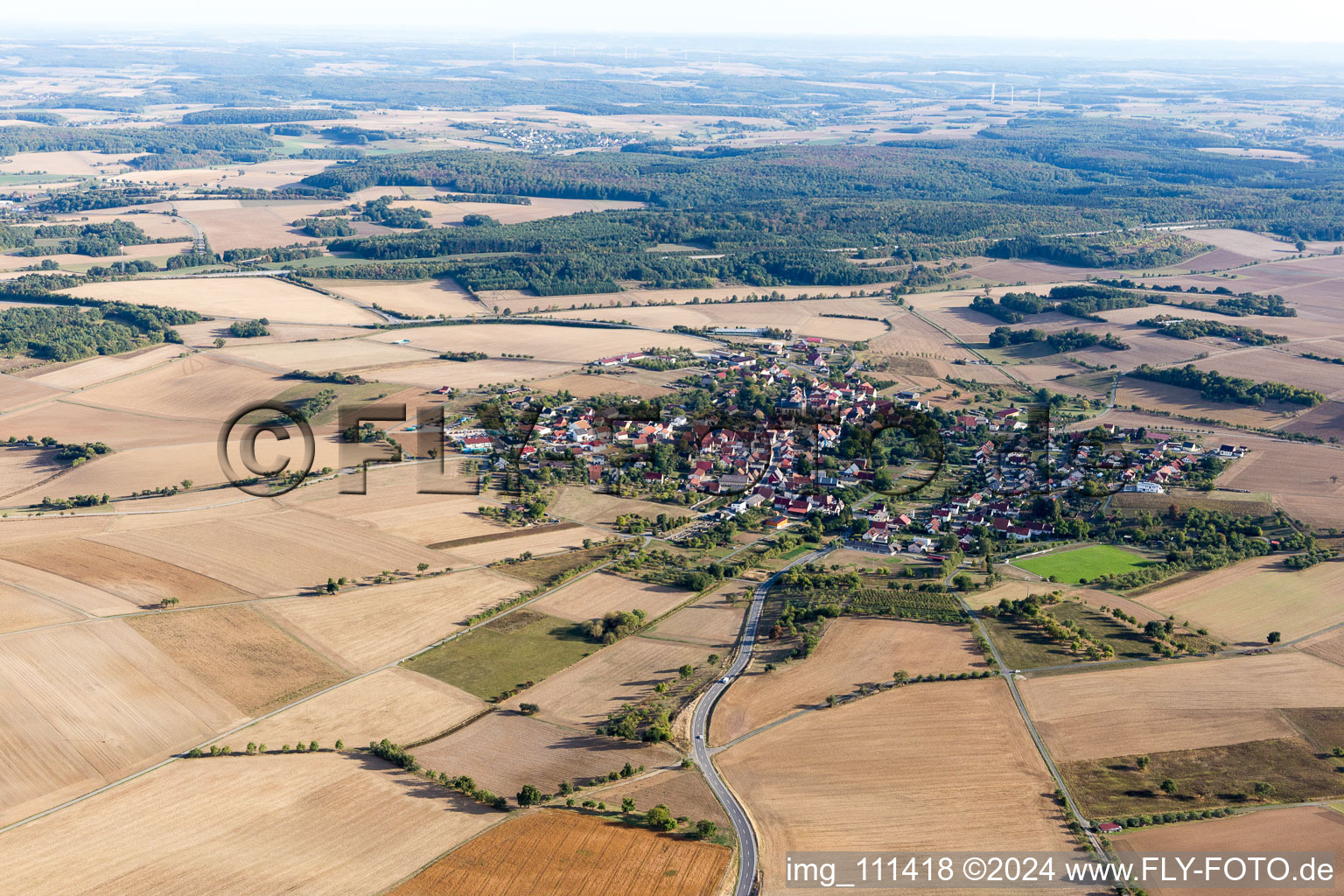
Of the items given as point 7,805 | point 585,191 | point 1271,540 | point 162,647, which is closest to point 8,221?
point 585,191

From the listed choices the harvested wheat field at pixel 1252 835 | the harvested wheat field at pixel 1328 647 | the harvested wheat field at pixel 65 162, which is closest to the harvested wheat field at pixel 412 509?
the harvested wheat field at pixel 1252 835

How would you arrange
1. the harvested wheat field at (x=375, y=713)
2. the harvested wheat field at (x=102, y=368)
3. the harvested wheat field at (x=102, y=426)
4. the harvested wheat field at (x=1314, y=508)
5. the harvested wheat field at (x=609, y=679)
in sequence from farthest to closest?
the harvested wheat field at (x=102, y=368)
the harvested wheat field at (x=102, y=426)
the harvested wheat field at (x=1314, y=508)
the harvested wheat field at (x=609, y=679)
the harvested wheat field at (x=375, y=713)

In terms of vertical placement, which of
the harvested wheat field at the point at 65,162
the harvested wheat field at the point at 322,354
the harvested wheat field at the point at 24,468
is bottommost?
the harvested wheat field at the point at 24,468

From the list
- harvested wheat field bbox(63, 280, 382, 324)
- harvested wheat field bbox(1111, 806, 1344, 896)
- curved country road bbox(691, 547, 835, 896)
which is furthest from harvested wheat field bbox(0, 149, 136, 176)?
harvested wheat field bbox(1111, 806, 1344, 896)

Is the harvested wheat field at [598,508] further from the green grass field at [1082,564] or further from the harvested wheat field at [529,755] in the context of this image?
the harvested wheat field at [529,755]

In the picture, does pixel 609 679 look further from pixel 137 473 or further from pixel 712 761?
pixel 137 473

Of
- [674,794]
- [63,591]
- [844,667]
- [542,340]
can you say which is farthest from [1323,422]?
[63,591]

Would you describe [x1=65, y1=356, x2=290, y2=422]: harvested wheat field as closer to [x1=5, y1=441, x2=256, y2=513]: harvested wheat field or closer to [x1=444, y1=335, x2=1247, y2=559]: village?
[x1=5, y1=441, x2=256, y2=513]: harvested wheat field

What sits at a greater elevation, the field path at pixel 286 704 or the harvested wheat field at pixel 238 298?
the harvested wheat field at pixel 238 298
